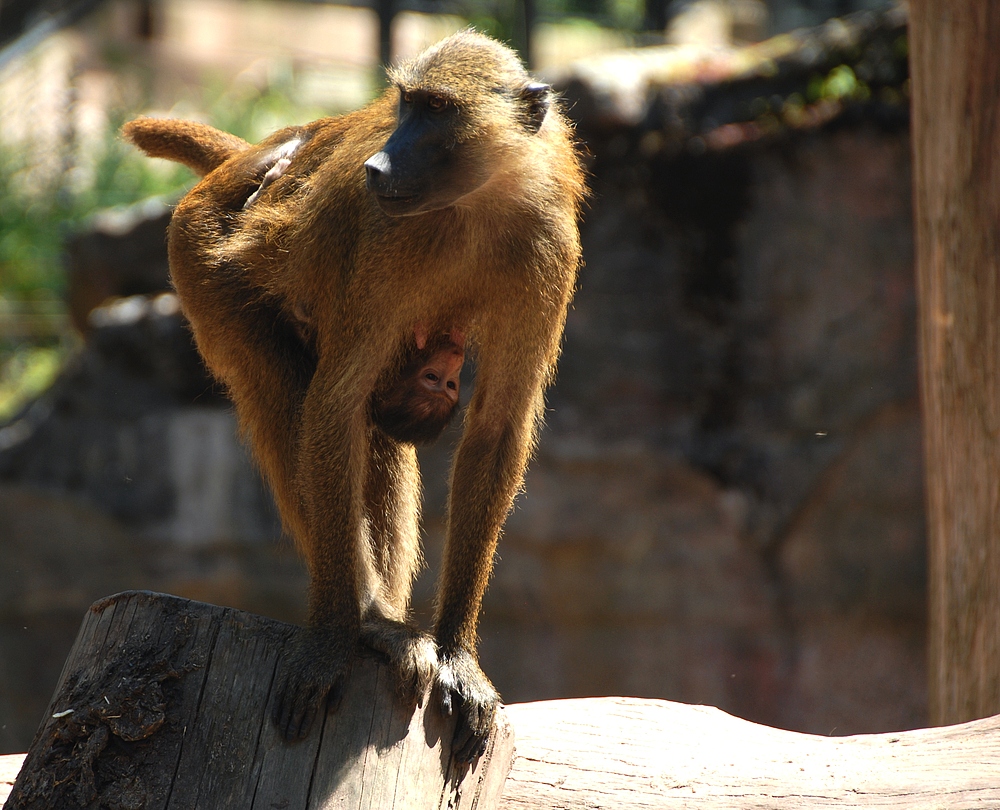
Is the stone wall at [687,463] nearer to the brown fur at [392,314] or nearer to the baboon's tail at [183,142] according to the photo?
the baboon's tail at [183,142]

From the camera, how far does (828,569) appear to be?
7.23 m

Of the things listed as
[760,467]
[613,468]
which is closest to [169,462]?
[613,468]

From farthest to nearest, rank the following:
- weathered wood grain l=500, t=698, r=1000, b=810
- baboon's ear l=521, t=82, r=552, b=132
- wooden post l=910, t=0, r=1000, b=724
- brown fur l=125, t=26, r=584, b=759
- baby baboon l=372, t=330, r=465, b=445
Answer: wooden post l=910, t=0, r=1000, b=724, baby baboon l=372, t=330, r=465, b=445, baboon's ear l=521, t=82, r=552, b=132, brown fur l=125, t=26, r=584, b=759, weathered wood grain l=500, t=698, r=1000, b=810

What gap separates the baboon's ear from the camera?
327cm

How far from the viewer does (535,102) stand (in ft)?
10.9

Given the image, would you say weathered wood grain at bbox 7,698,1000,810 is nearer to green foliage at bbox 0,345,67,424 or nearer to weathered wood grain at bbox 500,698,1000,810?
weathered wood grain at bbox 500,698,1000,810

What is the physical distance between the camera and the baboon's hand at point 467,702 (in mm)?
2895

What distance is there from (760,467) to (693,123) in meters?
2.40

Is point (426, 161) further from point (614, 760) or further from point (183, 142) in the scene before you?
point (614, 760)

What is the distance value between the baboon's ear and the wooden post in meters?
1.47

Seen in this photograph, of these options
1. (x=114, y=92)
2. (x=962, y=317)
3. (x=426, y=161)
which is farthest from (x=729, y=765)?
(x=114, y=92)

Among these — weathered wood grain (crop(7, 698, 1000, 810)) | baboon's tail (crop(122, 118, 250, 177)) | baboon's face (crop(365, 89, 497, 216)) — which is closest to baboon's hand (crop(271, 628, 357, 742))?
weathered wood grain (crop(7, 698, 1000, 810))

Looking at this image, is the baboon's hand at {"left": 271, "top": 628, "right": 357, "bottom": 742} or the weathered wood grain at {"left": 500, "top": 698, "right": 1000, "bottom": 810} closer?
the baboon's hand at {"left": 271, "top": 628, "right": 357, "bottom": 742}

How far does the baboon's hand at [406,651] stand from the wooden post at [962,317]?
6.52ft
